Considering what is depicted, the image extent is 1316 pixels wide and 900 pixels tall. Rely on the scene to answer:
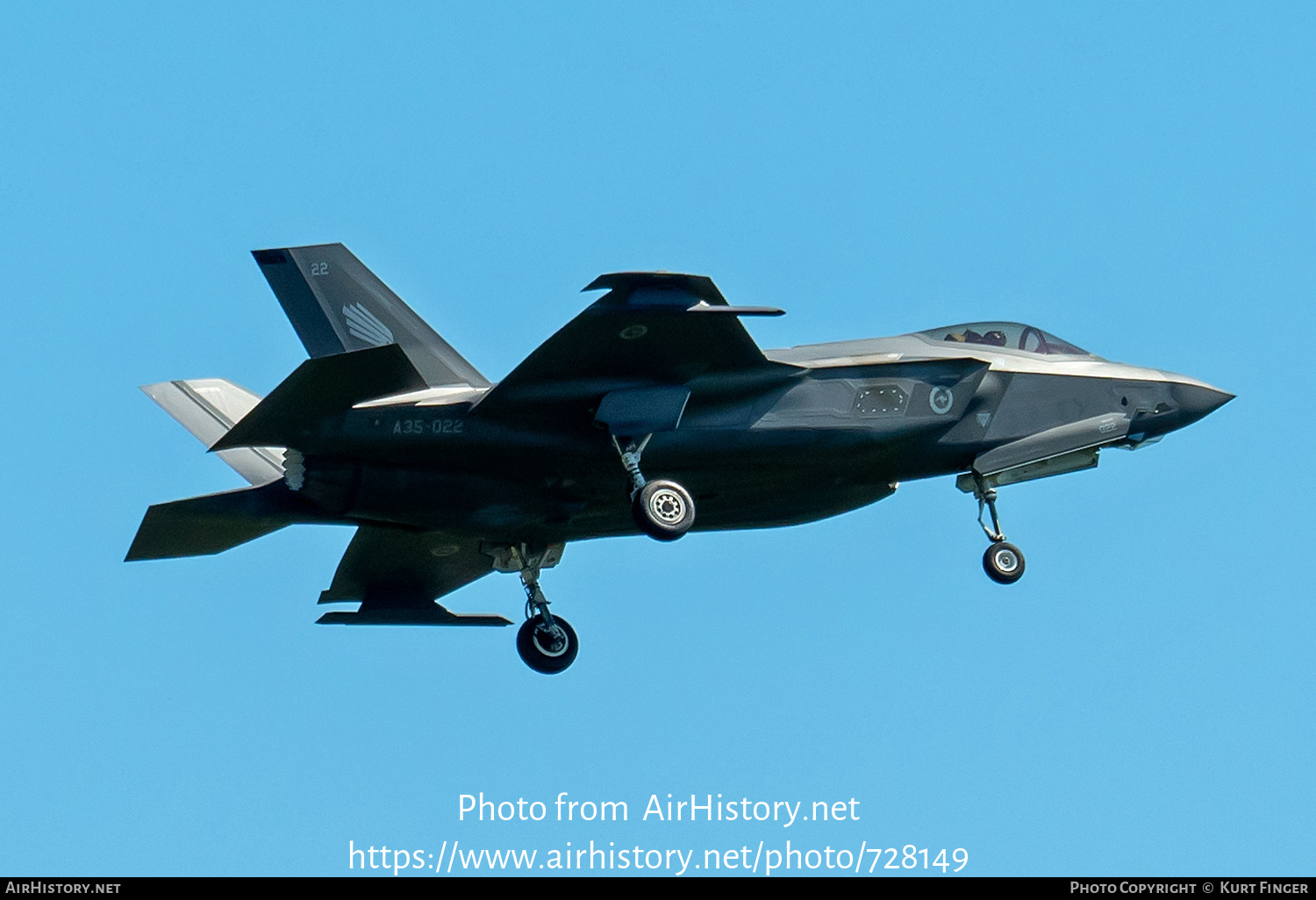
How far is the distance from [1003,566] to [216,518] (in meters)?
9.96

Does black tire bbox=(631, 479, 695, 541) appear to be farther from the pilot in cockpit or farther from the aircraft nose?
the aircraft nose

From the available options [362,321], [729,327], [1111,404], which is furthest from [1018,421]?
[362,321]

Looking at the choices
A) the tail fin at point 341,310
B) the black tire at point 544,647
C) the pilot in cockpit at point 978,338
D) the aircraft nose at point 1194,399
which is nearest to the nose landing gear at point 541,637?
the black tire at point 544,647

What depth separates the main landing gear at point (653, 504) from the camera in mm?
24344

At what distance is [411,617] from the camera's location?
1122 inches

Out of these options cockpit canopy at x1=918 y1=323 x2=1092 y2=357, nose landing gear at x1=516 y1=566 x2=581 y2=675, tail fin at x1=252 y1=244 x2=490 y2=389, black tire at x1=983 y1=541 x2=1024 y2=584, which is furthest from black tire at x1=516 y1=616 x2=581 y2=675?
cockpit canopy at x1=918 y1=323 x2=1092 y2=357

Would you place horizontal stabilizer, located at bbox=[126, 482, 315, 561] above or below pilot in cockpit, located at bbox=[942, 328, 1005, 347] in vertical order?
below

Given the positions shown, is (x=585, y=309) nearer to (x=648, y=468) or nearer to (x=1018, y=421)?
(x=648, y=468)

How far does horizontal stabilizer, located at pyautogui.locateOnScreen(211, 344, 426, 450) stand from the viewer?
75.2 feet

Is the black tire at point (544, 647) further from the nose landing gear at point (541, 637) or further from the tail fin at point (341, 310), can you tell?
the tail fin at point (341, 310)

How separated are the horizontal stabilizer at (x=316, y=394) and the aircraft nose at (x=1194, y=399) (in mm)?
10684

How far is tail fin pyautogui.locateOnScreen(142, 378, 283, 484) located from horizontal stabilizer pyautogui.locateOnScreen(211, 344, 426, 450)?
2.90 metres
